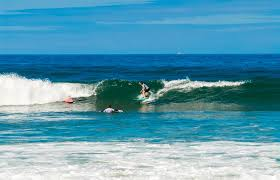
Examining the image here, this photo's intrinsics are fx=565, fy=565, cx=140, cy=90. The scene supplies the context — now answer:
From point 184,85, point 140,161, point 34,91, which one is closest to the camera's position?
→ point 140,161

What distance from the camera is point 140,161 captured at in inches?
566

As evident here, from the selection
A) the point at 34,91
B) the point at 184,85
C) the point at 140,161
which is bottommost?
the point at 140,161

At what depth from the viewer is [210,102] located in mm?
33531

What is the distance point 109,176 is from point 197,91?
84.9 feet

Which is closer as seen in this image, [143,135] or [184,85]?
[143,135]

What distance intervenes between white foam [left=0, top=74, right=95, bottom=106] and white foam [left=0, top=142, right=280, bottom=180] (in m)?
19.7

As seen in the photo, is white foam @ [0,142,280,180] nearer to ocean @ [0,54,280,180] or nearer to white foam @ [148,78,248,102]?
ocean @ [0,54,280,180]

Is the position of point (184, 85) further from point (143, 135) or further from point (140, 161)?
point (140, 161)

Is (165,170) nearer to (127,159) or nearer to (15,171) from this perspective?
(127,159)

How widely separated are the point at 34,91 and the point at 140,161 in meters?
24.8

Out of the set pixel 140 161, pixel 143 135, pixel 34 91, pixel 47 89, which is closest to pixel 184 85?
pixel 47 89

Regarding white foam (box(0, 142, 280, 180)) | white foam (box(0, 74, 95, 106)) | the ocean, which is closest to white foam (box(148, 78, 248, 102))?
the ocean

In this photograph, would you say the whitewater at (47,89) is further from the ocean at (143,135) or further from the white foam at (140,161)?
the white foam at (140,161)

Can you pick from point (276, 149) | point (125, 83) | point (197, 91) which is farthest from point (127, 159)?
point (125, 83)
